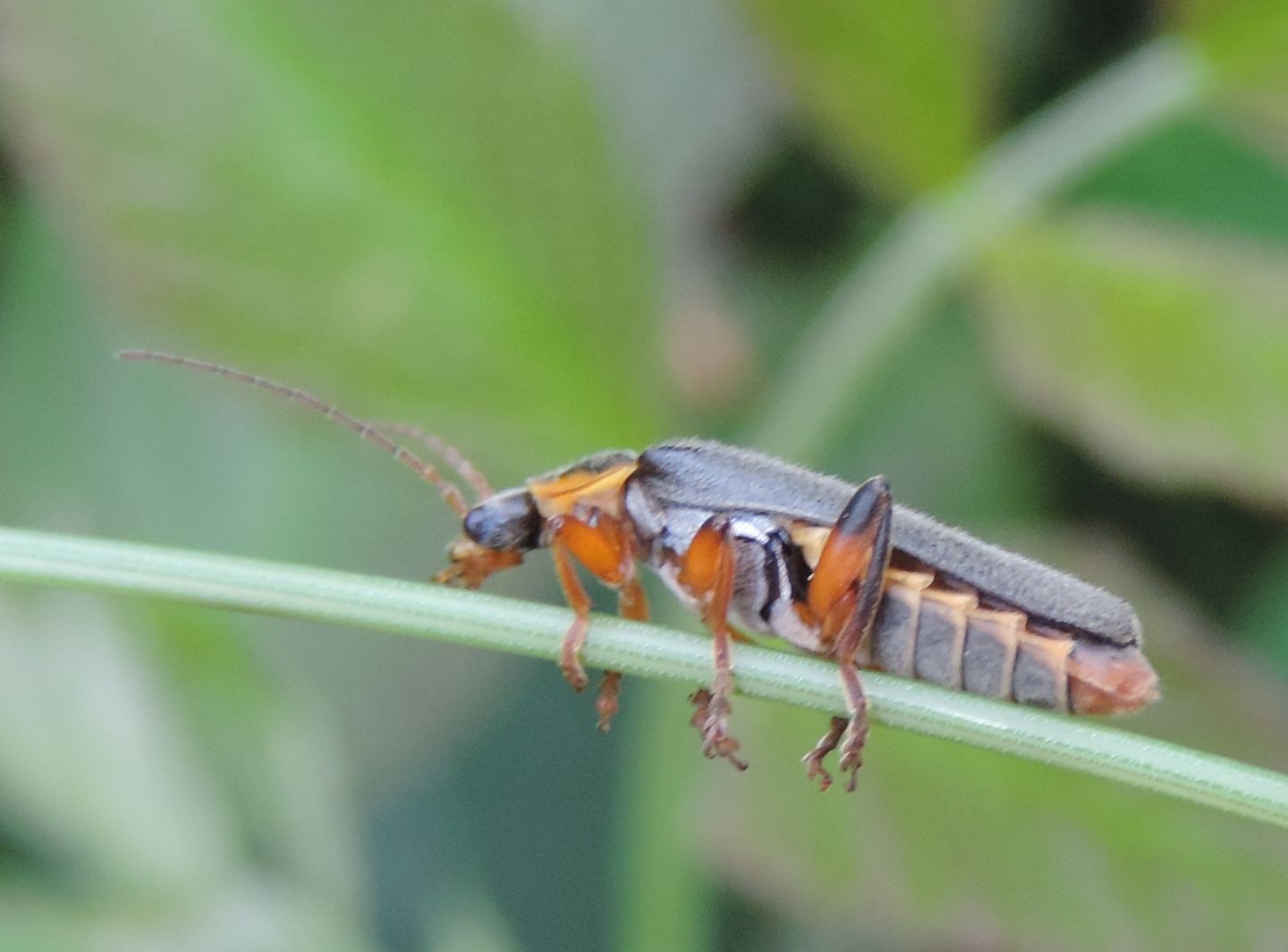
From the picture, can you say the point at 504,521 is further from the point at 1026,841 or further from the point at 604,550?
the point at 1026,841

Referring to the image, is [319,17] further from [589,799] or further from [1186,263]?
[589,799]

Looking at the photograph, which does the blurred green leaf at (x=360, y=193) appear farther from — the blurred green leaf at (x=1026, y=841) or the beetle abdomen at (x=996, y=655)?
the beetle abdomen at (x=996, y=655)

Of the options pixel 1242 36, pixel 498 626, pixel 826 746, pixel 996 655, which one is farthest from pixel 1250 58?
pixel 498 626

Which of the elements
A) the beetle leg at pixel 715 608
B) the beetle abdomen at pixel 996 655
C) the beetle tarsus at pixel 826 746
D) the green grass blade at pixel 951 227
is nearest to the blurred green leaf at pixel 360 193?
the green grass blade at pixel 951 227

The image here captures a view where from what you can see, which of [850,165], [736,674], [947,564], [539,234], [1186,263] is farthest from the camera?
[850,165]

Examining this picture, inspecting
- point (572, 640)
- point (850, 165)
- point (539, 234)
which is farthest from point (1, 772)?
point (850, 165)

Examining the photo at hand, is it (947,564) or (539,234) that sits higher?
(539,234)
